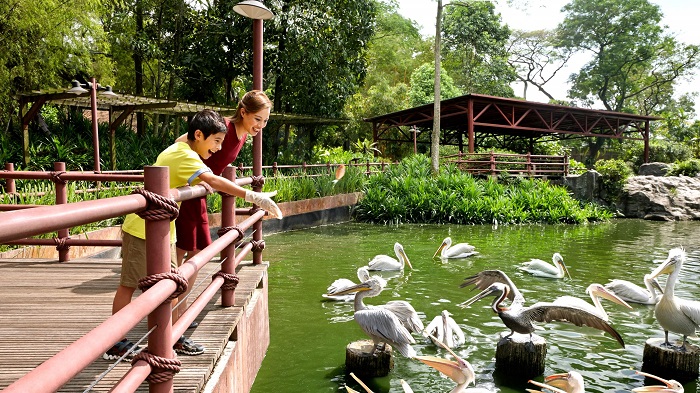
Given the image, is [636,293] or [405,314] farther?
[636,293]

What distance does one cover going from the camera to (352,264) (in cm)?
1013

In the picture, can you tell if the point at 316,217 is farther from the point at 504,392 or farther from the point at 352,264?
the point at 504,392

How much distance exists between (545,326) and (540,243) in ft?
23.3

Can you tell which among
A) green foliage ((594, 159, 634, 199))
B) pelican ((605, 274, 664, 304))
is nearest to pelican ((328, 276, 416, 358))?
pelican ((605, 274, 664, 304))

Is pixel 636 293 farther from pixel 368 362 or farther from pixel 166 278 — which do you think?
pixel 166 278

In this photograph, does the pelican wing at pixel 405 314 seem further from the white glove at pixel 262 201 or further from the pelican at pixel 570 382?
the white glove at pixel 262 201

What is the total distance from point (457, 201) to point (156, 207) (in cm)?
1596

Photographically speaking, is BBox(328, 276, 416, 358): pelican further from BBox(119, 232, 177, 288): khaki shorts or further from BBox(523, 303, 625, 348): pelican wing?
→ BBox(119, 232, 177, 288): khaki shorts

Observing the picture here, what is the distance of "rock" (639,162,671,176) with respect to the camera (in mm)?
25272

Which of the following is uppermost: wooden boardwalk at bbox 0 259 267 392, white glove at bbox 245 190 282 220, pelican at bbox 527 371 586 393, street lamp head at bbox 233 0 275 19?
street lamp head at bbox 233 0 275 19

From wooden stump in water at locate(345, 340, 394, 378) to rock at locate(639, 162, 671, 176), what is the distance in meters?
24.3

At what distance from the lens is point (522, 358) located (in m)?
4.95

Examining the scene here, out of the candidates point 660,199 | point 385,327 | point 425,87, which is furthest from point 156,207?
point 425,87

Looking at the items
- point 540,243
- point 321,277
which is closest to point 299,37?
point 540,243
